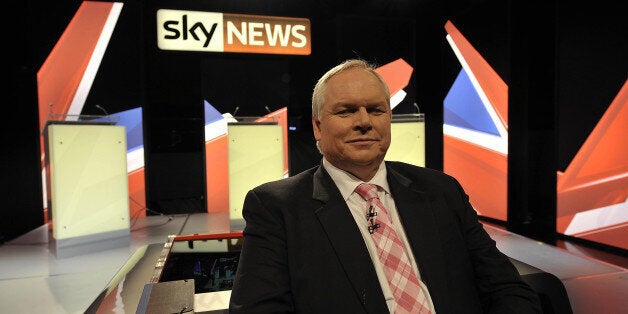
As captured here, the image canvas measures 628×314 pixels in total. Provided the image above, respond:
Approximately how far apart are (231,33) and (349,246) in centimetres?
470

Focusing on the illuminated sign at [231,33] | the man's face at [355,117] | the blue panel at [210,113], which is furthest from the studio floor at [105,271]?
the illuminated sign at [231,33]

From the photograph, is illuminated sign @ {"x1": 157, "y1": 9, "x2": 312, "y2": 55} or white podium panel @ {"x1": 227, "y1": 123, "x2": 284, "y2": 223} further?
illuminated sign @ {"x1": 157, "y1": 9, "x2": 312, "y2": 55}

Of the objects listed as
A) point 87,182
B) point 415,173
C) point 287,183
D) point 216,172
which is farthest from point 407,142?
point 87,182

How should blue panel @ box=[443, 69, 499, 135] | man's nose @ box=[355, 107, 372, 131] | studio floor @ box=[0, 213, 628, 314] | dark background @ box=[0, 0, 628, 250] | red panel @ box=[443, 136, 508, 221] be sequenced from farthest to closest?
blue panel @ box=[443, 69, 499, 135] < red panel @ box=[443, 136, 508, 221] < dark background @ box=[0, 0, 628, 250] < studio floor @ box=[0, 213, 628, 314] < man's nose @ box=[355, 107, 372, 131]

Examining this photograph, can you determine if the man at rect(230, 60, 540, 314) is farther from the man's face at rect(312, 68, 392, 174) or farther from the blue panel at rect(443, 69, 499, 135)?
the blue panel at rect(443, 69, 499, 135)

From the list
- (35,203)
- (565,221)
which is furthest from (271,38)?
(565,221)

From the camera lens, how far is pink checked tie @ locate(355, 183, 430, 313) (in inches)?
44.6

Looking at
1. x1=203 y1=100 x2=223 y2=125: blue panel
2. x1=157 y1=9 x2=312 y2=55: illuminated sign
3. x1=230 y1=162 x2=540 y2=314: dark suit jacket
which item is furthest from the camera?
x1=203 y1=100 x2=223 y2=125: blue panel

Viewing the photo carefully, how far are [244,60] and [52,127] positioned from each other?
9.07ft

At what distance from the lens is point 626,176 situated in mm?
3211

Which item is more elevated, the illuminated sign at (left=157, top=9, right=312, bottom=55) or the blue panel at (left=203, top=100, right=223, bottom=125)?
the illuminated sign at (left=157, top=9, right=312, bottom=55)

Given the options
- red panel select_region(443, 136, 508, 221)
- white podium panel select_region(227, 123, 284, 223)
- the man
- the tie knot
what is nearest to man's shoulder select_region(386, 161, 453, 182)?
the man

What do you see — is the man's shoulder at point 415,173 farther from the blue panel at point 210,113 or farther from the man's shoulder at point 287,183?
the blue panel at point 210,113

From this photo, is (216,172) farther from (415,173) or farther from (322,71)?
(415,173)
